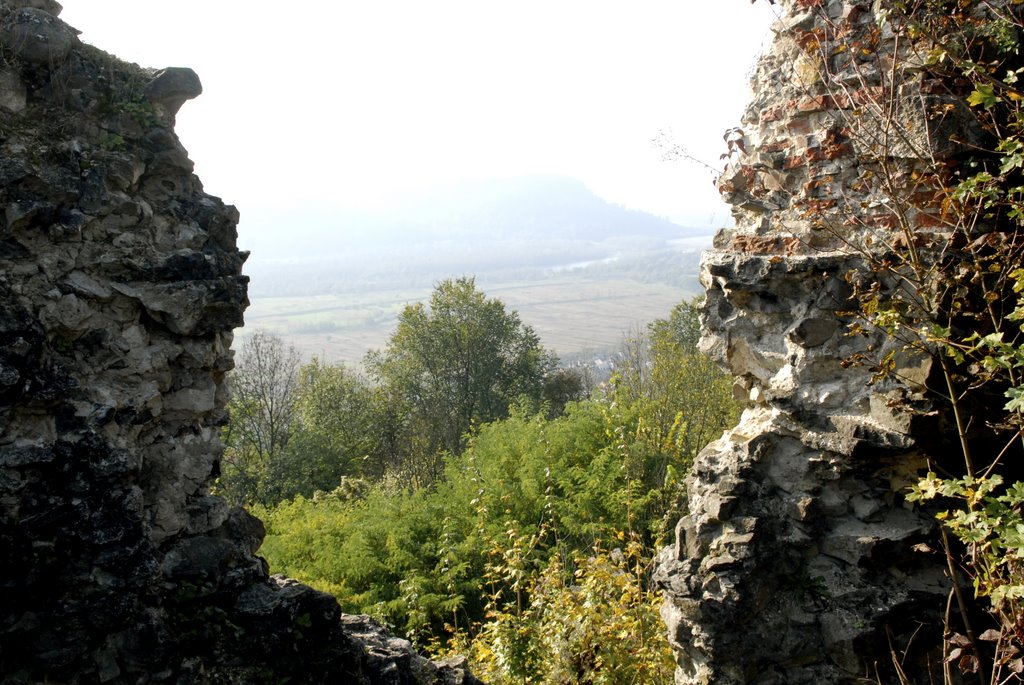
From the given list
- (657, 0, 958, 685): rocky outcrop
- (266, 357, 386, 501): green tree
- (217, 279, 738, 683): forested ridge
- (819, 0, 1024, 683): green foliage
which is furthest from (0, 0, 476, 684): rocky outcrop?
(266, 357, 386, 501): green tree

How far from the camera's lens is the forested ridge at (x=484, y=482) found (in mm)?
6250

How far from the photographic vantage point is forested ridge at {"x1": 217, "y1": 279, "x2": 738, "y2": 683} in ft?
20.5

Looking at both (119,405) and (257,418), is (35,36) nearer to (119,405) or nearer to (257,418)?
(119,405)

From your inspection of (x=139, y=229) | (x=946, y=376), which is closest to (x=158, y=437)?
(x=139, y=229)

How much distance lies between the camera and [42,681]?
365 centimetres

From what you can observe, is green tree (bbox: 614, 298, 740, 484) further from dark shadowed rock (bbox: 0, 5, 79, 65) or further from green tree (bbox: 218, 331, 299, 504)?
green tree (bbox: 218, 331, 299, 504)

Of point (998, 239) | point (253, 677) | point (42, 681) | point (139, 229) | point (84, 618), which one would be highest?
point (139, 229)

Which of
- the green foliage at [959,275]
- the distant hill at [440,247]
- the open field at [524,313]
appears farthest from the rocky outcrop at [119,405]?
the distant hill at [440,247]

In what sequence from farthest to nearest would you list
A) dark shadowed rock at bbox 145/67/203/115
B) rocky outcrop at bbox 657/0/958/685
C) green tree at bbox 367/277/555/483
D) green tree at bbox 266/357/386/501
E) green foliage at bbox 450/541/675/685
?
green tree at bbox 367/277/555/483, green tree at bbox 266/357/386/501, green foliage at bbox 450/541/675/685, dark shadowed rock at bbox 145/67/203/115, rocky outcrop at bbox 657/0/958/685

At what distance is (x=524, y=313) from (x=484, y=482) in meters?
69.8

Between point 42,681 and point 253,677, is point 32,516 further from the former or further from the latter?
point 253,677

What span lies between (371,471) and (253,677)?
61.3 feet

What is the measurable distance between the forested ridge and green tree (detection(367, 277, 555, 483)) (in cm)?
5

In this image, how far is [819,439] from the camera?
185 inches
